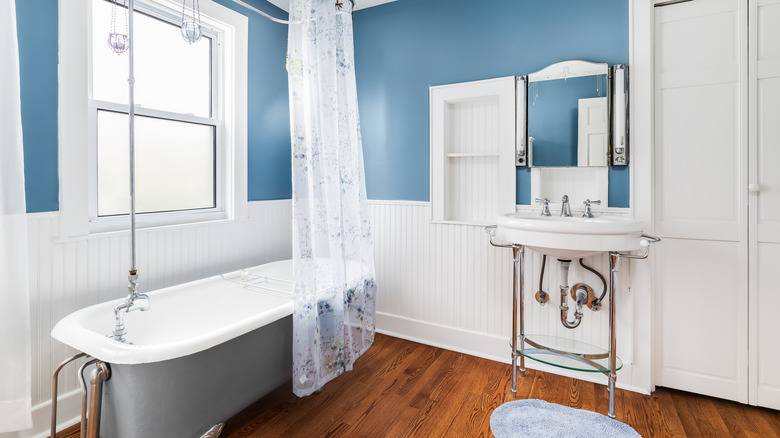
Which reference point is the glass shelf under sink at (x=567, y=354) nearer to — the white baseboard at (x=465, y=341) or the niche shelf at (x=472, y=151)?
the white baseboard at (x=465, y=341)

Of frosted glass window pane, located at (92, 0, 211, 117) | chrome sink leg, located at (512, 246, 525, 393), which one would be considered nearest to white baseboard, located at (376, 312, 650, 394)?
chrome sink leg, located at (512, 246, 525, 393)

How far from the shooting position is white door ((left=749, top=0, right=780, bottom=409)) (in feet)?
6.14

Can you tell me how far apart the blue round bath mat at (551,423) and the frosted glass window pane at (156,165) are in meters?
2.20

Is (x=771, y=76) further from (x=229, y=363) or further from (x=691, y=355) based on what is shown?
(x=229, y=363)

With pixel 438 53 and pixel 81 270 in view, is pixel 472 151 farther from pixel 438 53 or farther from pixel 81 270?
pixel 81 270

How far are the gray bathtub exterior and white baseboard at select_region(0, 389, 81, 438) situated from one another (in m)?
0.56

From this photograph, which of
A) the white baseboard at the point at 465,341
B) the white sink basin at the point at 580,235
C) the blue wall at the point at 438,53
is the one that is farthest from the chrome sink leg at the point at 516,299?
the blue wall at the point at 438,53

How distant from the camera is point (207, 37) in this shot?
98.9 inches

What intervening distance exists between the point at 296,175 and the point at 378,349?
1.49 m

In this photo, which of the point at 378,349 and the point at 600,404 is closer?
the point at 600,404

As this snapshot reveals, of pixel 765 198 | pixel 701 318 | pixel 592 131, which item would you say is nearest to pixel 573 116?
pixel 592 131

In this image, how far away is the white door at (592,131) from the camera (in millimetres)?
2146

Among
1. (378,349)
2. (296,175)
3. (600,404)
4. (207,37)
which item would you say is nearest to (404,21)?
(207,37)

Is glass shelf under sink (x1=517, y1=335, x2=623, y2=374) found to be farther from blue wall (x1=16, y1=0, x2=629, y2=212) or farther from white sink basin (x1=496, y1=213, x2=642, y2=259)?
blue wall (x1=16, y1=0, x2=629, y2=212)
